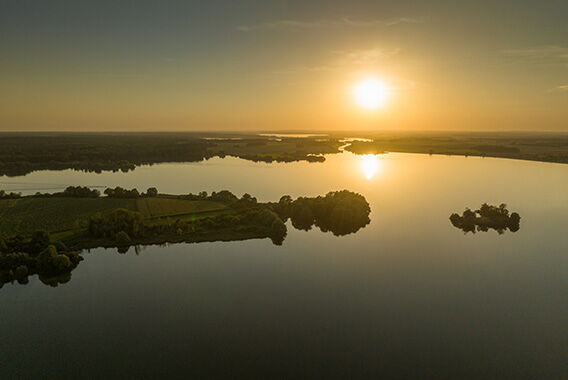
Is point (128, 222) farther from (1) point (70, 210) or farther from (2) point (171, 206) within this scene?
(1) point (70, 210)

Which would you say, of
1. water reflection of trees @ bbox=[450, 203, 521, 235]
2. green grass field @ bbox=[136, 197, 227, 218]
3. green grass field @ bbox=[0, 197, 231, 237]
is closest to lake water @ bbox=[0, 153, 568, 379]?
water reflection of trees @ bbox=[450, 203, 521, 235]

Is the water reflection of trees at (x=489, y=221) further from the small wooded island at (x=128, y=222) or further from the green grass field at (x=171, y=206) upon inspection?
the green grass field at (x=171, y=206)

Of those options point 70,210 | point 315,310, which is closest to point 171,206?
point 70,210

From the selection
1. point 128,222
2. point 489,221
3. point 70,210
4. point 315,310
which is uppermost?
point 128,222

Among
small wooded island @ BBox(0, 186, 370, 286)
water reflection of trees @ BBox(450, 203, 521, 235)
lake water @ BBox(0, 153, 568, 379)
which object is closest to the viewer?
lake water @ BBox(0, 153, 568, 379)

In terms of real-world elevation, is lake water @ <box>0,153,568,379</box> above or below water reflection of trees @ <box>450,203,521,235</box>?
below

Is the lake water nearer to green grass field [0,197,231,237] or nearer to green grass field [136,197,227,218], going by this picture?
green grass field [0,197,231,237]
